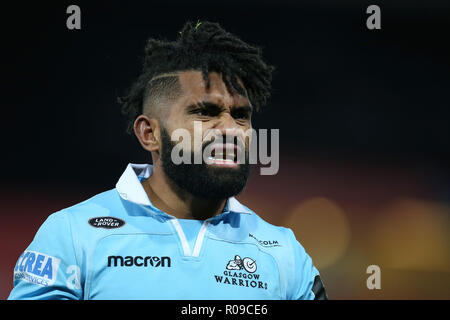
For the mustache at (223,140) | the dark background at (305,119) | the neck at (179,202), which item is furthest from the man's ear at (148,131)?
the dark background at (305,119)

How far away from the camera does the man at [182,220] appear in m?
1.88

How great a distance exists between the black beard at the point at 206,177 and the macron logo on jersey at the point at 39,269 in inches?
21.7

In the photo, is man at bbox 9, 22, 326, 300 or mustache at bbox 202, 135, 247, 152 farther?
mustache at bbox 202, 135, 247, 152

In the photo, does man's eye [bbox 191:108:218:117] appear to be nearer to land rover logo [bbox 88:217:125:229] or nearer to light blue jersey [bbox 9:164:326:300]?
light blue jersey [bbox 9:164:326:300]

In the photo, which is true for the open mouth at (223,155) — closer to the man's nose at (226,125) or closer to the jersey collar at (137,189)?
the man's nose at (226,125)

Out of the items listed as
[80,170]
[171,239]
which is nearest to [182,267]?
[171,239]

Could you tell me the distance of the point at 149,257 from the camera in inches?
76.2

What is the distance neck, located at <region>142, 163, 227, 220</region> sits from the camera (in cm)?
213

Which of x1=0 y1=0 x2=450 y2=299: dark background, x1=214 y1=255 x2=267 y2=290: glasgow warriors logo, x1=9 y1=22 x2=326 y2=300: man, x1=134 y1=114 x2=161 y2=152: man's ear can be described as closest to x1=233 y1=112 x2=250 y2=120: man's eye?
A: x1=9 y1=22 x2=326 y2=300: man

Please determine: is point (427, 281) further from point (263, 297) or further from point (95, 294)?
point (95, 294)

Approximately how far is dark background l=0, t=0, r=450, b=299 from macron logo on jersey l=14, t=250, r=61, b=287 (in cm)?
189

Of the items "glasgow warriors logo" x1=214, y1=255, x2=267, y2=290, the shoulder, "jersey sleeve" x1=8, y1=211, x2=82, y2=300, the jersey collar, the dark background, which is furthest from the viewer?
the dark background

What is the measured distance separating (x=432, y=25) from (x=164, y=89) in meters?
3.17

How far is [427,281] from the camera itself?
4.41 m
